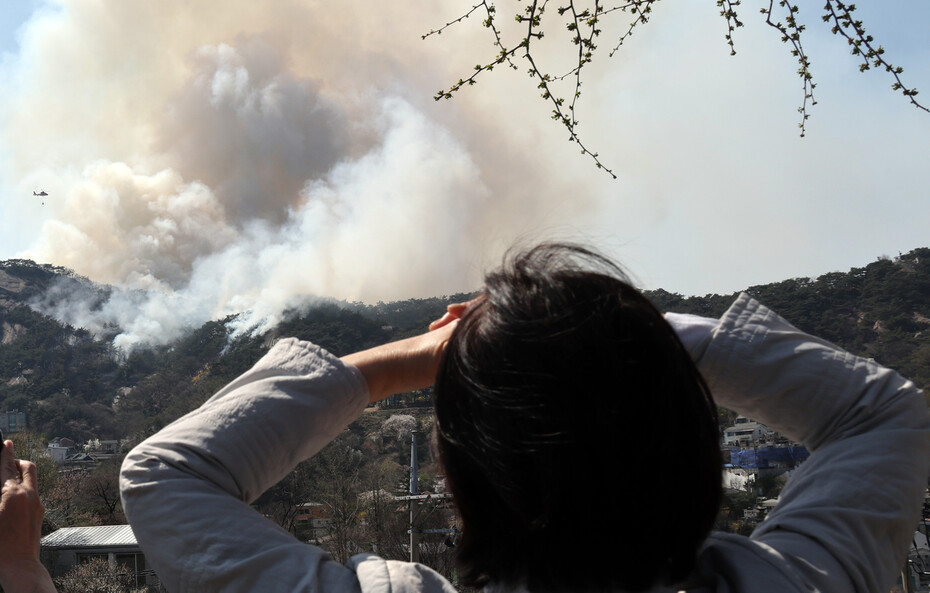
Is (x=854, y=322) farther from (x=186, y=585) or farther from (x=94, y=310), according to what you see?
(x=94, y=310)

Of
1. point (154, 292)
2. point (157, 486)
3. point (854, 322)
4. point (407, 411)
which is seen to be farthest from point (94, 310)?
point (157, 486)

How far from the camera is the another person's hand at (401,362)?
96cm

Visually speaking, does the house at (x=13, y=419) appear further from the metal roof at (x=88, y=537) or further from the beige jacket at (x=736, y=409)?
the beige jacket at (x=736, y=409)

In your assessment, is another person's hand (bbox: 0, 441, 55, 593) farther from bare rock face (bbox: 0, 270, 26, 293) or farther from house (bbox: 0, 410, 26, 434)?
bare rock face (bbox: 0, 270, 26, 293)

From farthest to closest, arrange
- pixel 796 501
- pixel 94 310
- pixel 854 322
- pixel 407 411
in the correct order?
pixel 94 310 → pixel 407 411 → pixel 854 322 → pixel 796 501

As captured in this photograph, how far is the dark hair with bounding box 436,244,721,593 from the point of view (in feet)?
2.40

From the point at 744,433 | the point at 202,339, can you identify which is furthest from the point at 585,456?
the point at 202,339

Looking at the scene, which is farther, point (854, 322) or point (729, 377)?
point (854, 322)

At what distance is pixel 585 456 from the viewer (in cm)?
73

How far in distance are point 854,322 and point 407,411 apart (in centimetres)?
3474

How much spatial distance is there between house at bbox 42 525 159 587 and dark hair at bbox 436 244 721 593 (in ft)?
122

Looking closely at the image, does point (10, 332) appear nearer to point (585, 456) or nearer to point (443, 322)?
point (443, 322)

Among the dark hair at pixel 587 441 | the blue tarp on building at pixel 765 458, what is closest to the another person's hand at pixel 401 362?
the dark hair at pixel 587 441

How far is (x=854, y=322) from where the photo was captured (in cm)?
4903
